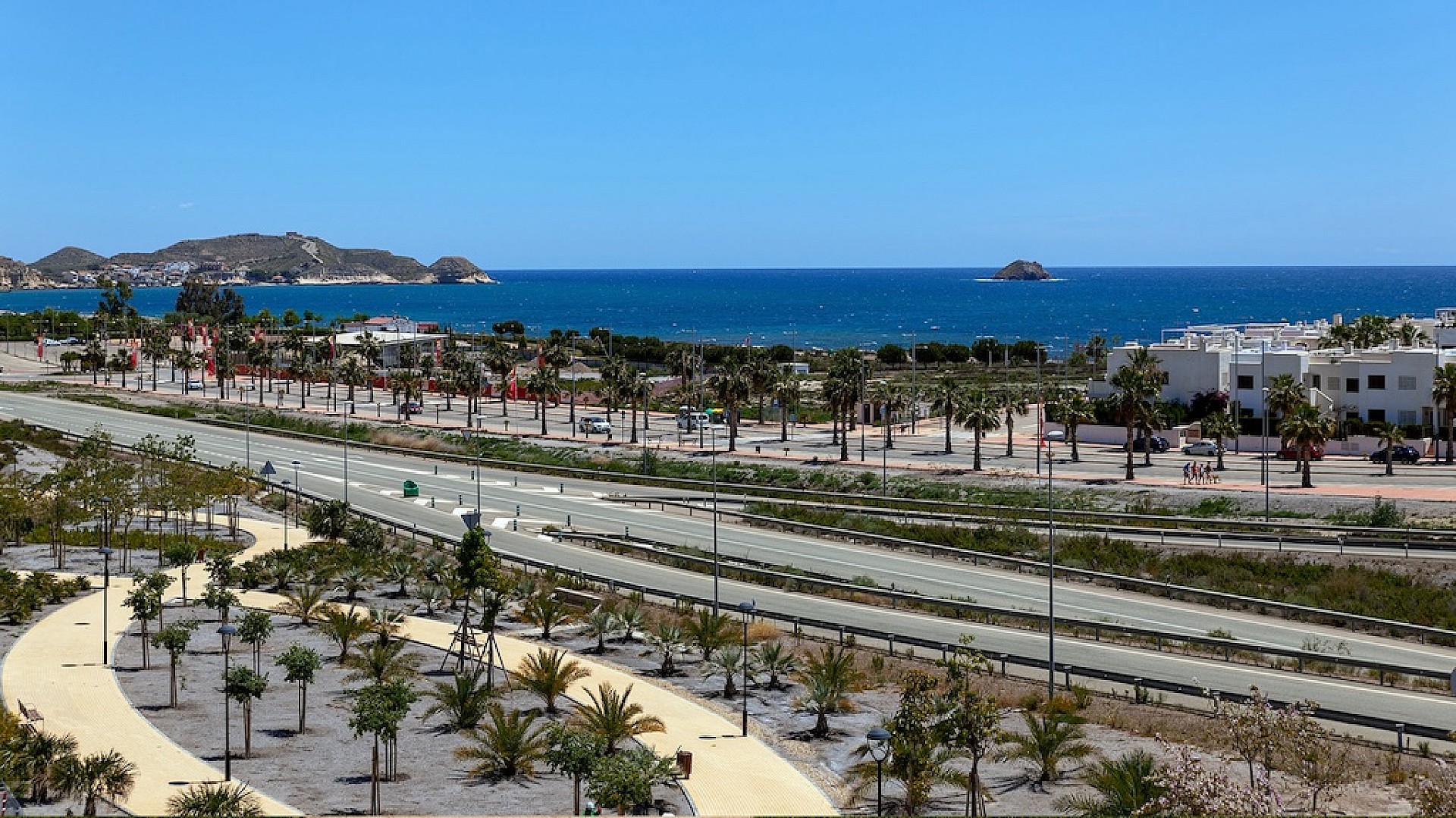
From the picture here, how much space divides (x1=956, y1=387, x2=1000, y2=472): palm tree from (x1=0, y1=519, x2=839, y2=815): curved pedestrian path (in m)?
44.2

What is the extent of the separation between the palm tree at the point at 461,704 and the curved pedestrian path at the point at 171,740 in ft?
9.55

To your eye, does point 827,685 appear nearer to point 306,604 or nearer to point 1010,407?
point 306,604

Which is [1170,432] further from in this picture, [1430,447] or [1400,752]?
[1400,752]

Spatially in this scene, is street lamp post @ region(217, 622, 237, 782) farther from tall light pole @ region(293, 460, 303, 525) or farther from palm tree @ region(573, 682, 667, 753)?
tall light pole @ region(293, 460, 303, 525)

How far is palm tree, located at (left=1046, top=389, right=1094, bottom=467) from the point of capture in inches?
3403

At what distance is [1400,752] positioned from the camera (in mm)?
32844

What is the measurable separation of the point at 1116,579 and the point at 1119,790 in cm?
2863

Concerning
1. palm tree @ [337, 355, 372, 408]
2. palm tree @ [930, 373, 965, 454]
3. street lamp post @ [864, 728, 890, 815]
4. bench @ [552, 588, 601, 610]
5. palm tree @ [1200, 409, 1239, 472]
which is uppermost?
palm tree @ [337, 355, 372, 408]

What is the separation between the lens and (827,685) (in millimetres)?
36375

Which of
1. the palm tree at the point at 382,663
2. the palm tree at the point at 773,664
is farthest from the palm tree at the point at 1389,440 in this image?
the palm tree at the point at 382,663

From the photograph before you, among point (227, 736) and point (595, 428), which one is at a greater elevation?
point (595, 428)

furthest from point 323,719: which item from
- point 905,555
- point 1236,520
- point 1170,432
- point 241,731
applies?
point 1170,432

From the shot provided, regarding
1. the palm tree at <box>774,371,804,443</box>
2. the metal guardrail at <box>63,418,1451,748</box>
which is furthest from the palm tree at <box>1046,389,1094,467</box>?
the metal guardrail at <box>63,418,1451,748</box>

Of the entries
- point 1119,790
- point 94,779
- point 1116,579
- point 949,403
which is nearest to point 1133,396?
point 949,403
